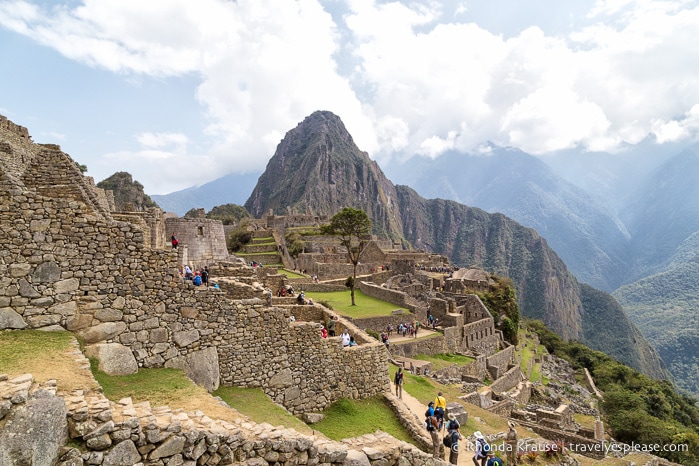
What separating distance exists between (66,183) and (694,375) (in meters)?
135

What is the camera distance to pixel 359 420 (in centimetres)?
897

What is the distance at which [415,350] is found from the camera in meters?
26.3

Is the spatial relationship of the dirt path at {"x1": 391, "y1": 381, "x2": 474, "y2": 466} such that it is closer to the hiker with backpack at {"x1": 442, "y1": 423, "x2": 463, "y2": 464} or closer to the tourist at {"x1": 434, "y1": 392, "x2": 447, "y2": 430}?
the hiker with backpack at {"x1": 442, "y1": 423, "x2": 463, "y2": 464}

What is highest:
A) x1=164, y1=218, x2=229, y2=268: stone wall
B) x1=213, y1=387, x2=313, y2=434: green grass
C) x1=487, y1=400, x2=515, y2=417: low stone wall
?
x1=164, y1=218, x2=229, y2=268: stone wall

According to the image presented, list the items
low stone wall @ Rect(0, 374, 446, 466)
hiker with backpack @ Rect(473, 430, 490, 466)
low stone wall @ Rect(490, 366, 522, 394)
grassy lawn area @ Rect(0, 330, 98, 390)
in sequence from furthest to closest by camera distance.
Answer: low stone wall @ Rect(490, 366, 522, 394) < hiker with backpack @ Rect(473, 430, 490, 466) < grassy lawn area @ Rect(0, 330, 98, 390) < low stone wall @ Rect(0, 374, 446, 466)

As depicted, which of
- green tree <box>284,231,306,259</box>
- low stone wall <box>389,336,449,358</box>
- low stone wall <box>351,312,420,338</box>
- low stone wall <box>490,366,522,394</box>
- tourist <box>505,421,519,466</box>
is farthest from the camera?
green tree <box>284,231,306,259</box>

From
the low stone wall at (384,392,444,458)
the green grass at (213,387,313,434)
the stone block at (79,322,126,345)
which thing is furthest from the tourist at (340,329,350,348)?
the stone block at (79,322,126,345)

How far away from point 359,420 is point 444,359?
67.0 feet

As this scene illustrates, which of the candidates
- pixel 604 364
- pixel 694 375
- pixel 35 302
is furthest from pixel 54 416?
pixel 694 375

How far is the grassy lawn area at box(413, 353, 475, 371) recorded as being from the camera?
2519 cm

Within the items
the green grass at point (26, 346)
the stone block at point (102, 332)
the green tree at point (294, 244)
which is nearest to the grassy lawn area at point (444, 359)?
the stone block at point (102, 332)

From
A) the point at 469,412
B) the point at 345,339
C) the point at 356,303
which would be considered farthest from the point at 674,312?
the point at 345,339

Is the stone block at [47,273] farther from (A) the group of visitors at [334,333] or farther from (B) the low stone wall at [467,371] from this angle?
(B) the low stone wall at [467,371]

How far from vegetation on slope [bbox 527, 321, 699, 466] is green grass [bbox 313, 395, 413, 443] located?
2633 centimetres
